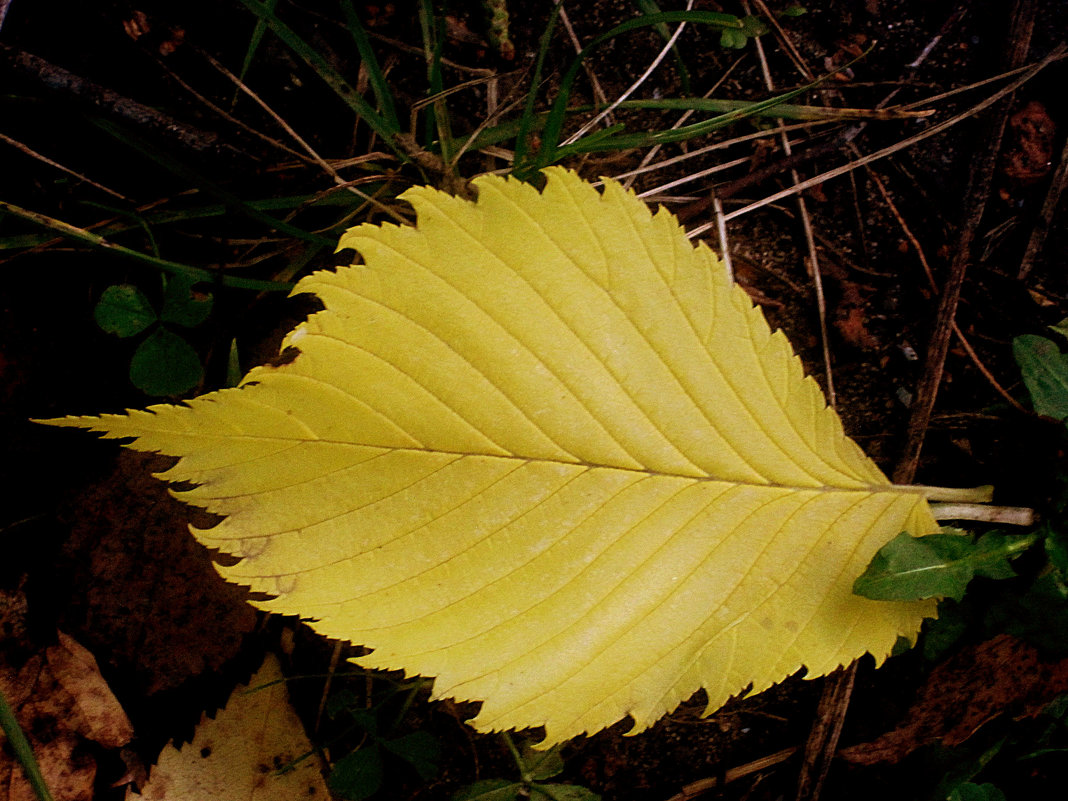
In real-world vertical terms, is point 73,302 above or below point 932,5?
below

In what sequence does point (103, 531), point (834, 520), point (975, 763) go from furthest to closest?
point (975, 763) → point (103, 531) → point (834, 520)

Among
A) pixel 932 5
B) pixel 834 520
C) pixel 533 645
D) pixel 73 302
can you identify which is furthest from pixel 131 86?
pixel 932 5

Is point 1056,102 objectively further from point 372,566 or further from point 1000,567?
point 372,566

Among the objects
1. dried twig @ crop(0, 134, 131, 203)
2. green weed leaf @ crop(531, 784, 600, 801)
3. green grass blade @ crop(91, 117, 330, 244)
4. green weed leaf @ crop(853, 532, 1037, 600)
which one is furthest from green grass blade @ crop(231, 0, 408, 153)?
green weed leaf @ crop(531, 784, 600, 801)

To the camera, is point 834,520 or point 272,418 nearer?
point 272,418

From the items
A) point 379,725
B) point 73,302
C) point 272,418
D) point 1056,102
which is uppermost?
point 1056,102

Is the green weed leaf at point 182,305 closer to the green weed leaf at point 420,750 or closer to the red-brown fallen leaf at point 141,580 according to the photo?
the red-brown fallen leaf at point 141,580

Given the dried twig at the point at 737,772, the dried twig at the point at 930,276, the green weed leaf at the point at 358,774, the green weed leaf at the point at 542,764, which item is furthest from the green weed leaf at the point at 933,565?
the green weed leaf at the point at 358,774
